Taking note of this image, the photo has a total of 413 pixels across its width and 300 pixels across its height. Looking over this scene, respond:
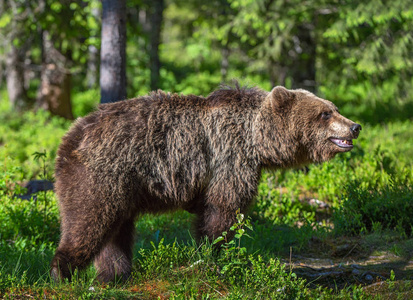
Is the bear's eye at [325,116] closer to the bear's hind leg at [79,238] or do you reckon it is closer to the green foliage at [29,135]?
the bear's hind leg at [79,238]

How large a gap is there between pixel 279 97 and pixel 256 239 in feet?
6.14

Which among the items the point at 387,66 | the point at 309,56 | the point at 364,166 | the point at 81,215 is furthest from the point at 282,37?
the point at 81,215

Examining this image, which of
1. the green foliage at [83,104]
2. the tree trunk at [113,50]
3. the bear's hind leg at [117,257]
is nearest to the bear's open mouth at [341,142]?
the bear's hind leg at [117,257]

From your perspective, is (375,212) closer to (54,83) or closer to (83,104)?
(54,83)

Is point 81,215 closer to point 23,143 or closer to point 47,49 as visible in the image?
point 23,143

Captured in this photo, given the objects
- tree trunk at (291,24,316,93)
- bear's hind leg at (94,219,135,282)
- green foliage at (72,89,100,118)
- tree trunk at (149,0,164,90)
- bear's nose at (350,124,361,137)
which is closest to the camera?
bear's hind leg at (94,219,135,282)

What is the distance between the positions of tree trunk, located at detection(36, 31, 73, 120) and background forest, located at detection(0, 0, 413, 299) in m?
0.04

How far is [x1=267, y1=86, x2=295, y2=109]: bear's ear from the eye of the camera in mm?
4723

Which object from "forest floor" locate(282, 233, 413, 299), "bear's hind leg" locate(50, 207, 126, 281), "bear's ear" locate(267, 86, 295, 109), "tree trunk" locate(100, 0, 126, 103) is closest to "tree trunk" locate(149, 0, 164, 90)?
"tree trunk" locate(100, 0, 126, 103)

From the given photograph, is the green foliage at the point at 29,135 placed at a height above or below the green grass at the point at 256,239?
below

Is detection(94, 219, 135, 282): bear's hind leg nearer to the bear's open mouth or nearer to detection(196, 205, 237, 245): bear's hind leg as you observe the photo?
detection(196, 205, 237, 245): bear's hind leg

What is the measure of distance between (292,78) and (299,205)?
5.65 m

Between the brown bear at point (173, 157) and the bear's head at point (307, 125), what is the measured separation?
0.03 ft

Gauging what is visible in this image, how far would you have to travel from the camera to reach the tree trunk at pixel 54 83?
44.2 feet
